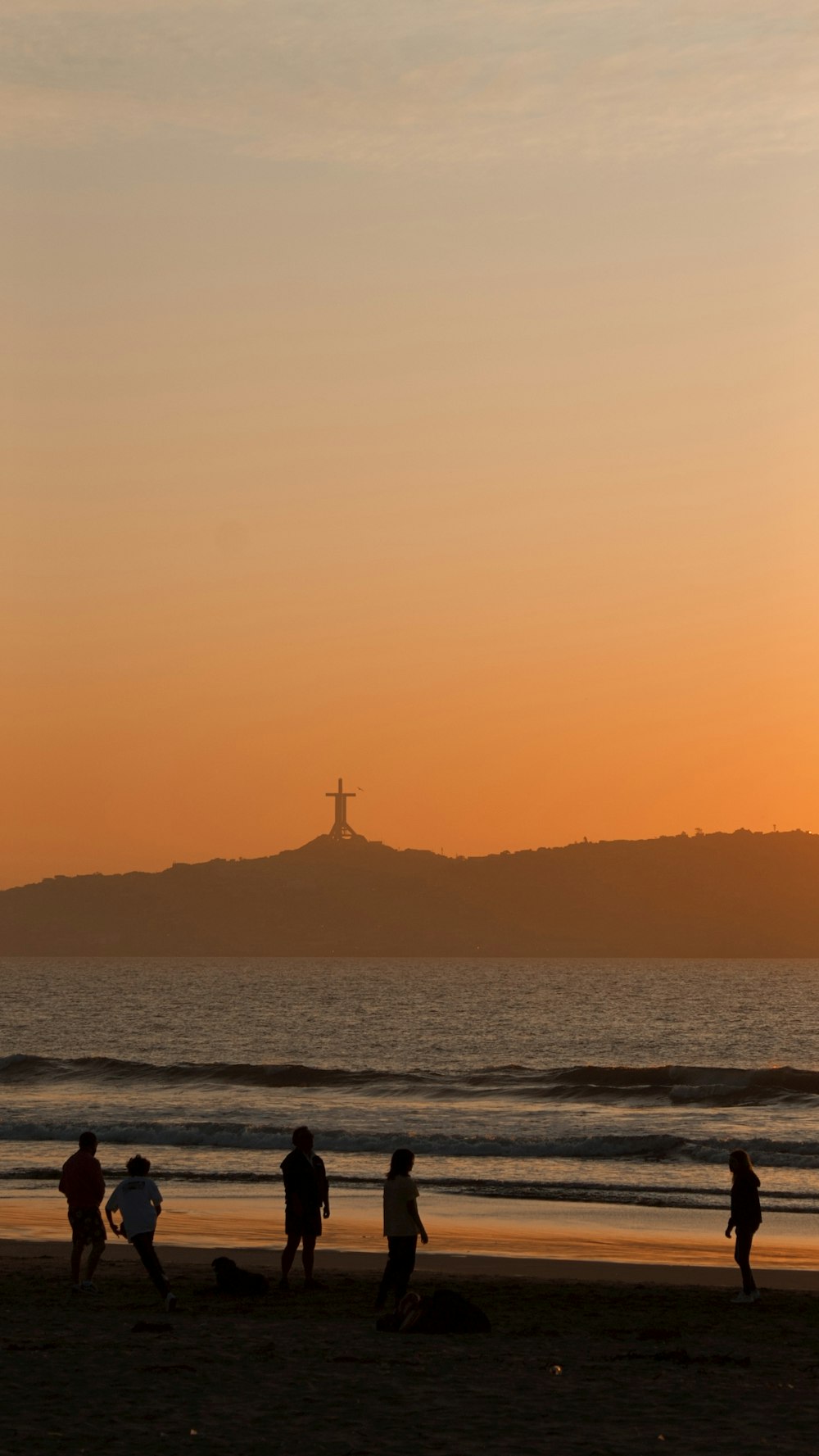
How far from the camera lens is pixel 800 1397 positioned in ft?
40.0

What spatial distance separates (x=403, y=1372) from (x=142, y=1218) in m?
3.88

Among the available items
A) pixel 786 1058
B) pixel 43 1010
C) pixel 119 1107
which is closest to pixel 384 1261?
pixel 119 1107

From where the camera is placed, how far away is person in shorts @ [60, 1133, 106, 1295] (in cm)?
1700

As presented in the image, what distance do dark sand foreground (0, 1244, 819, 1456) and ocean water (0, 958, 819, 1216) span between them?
1062 centimetres

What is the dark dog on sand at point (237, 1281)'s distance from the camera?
16.9 metres

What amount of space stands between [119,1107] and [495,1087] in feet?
47.8

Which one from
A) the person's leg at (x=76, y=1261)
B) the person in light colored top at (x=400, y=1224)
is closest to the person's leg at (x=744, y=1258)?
the person in light colored top at (x=400, y=1224)

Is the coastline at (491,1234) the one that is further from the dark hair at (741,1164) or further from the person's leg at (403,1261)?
the person's leg at (403,1261)

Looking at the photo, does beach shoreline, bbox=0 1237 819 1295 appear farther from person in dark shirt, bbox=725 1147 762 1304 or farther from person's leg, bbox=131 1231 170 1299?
person's leg, bbox=131 1231 170 1299

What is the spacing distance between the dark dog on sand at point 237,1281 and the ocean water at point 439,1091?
421 inches

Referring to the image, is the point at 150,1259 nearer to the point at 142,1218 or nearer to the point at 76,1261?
the point at 142,1218

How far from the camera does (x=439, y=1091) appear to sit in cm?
5484

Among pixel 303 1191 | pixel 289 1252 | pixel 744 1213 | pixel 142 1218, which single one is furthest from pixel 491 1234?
pixel 142 1218

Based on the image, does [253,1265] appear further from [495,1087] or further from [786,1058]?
[786,1058]
